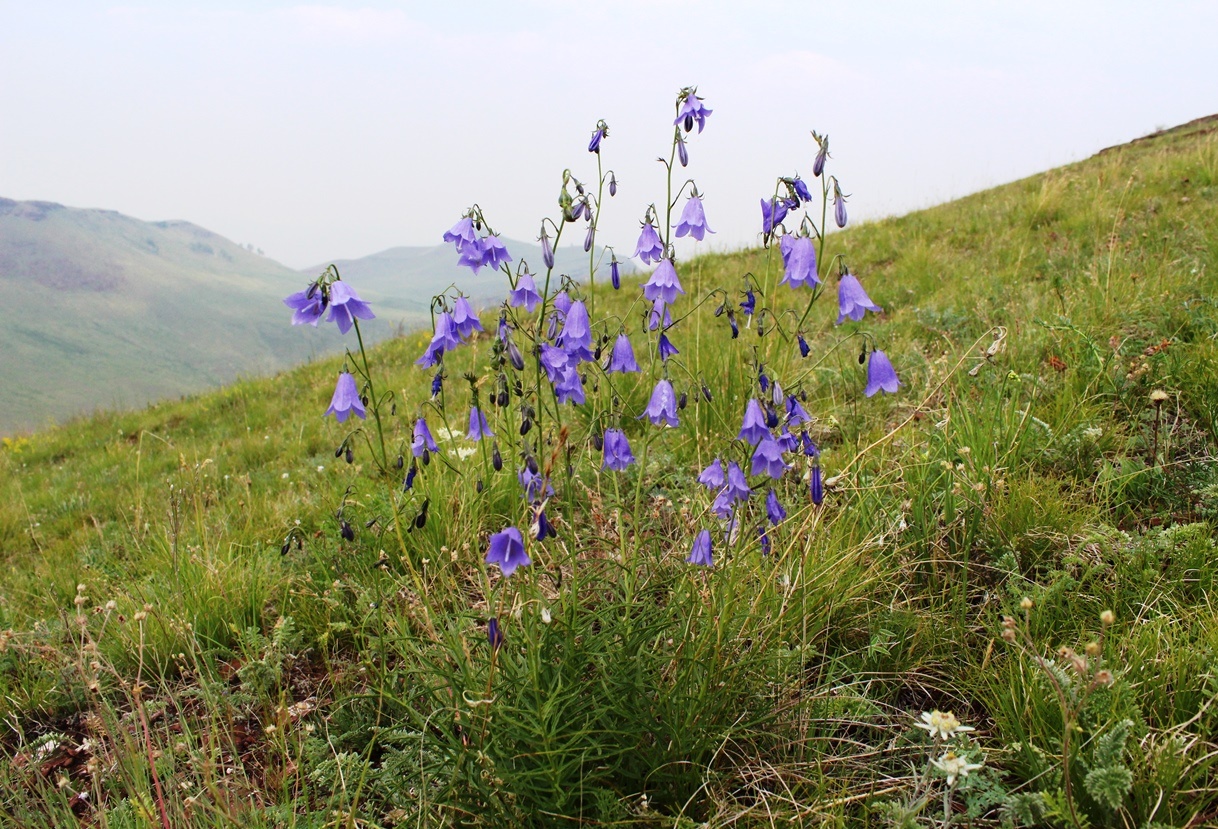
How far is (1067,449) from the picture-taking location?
2.81 m

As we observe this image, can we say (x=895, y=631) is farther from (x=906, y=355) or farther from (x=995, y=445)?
(x=906, y=355)

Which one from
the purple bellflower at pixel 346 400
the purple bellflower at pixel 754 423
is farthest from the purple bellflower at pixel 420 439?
the purple bellflower at pixel 754 423

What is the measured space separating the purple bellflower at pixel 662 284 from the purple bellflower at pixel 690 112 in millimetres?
424

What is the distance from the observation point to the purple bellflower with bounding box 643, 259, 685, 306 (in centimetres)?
186

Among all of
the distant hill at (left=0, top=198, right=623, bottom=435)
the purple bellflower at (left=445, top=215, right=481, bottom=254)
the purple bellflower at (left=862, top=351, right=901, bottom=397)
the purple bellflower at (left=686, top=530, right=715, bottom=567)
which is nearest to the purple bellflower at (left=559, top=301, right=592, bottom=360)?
the purple bellflower at (left=445, top=215, right=481, bottom=254)

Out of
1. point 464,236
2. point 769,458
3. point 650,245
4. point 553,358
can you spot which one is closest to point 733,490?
point 769,458

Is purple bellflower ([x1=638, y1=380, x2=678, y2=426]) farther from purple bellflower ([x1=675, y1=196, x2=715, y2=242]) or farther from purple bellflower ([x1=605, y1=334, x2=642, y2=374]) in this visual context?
purple bellflower ([x1=675, y1=196, x2=715, y2=242])

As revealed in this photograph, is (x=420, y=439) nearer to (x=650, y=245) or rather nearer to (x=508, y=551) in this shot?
(x=508, y=551)

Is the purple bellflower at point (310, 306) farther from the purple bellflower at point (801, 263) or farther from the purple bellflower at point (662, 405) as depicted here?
the purple bellflower at point (801, 263)

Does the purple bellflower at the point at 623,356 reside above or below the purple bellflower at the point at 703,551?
above

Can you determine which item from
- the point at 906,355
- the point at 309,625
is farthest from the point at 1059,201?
the point at 309,625

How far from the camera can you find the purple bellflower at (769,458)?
167 centimetres

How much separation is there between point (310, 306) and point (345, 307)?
3.4 inches

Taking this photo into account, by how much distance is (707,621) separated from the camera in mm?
Result: 1862
